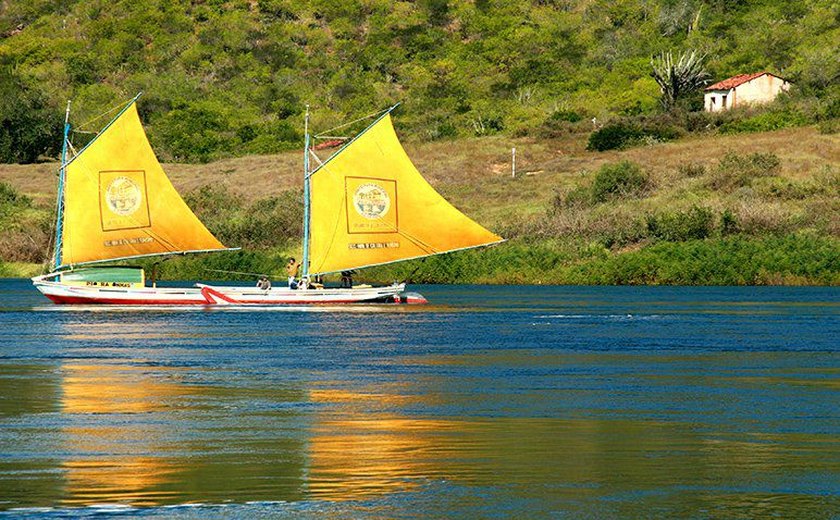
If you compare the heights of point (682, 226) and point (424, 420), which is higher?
point (682, 226)

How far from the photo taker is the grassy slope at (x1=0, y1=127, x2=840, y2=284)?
90.4 meters

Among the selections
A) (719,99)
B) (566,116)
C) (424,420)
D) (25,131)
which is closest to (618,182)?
(566,116)

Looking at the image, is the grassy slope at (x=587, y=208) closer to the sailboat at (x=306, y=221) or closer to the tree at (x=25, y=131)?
the tree at (x=25, y=131)

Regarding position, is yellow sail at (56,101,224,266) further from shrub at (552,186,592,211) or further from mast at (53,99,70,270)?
shrub at (552,186,592,211)

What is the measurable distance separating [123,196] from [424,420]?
1785 inches

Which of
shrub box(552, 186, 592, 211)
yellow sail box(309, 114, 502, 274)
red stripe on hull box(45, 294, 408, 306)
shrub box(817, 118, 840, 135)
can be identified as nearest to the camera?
yellow sail box(309, 114, 502, 274)

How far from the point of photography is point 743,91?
148 metres

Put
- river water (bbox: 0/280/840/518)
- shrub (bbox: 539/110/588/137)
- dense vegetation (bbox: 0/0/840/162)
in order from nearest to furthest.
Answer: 1. river water (bbox: 0/280/840/518)
2. shrub (bbox: 539/110/588/137)
3. dense vegetation (bbox: 0/0/840/162)

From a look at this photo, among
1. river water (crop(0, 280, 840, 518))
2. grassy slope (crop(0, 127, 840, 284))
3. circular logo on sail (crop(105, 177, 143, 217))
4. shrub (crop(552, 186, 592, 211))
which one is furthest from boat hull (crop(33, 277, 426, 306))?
shrub (crop(552, 186, 592, 211))

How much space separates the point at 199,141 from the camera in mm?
156875

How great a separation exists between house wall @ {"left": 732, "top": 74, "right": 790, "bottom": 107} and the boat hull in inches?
3189

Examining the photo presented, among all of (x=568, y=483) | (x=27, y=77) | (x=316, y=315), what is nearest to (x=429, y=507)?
(x=568, y=483)

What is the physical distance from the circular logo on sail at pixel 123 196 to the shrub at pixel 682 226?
122 ft

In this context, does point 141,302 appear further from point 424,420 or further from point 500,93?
point 500,93
